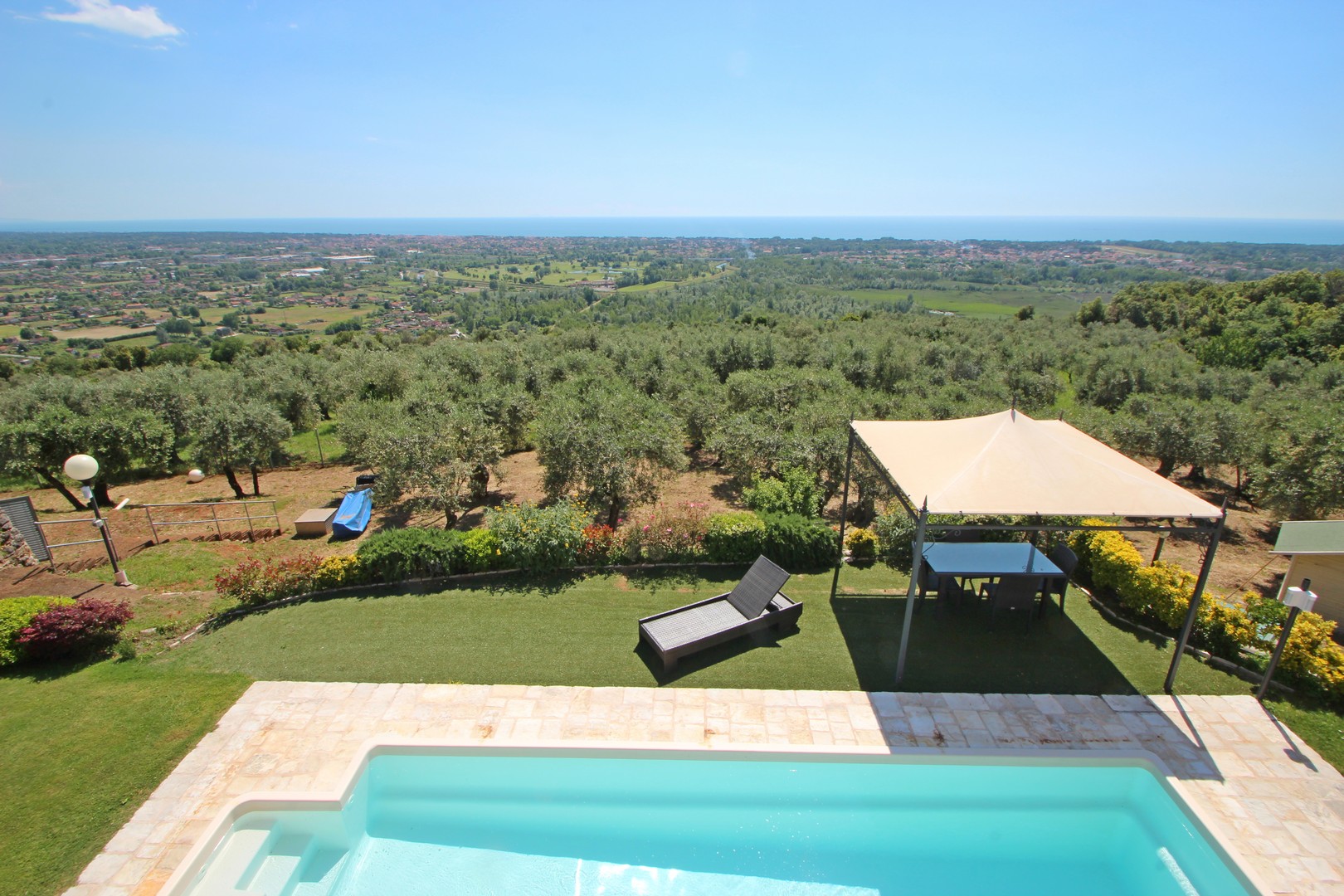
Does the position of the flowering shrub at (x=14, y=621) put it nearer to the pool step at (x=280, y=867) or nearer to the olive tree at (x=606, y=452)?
the pool step at (x=280, y=867)

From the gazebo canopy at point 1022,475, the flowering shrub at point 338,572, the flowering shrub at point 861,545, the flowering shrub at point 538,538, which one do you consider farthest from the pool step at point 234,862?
the flowering shrub at point 861,545

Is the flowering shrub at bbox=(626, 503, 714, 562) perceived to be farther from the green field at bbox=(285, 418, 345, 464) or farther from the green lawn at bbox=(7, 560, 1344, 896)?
the green field at bbox=(285, 418, 345, 464)

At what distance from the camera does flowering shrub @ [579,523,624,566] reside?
12.6 m

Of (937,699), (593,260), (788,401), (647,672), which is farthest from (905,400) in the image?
(593,260)

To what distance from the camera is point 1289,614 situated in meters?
8.20

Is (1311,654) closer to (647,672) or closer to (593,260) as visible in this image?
(647,672)

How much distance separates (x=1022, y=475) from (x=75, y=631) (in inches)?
615

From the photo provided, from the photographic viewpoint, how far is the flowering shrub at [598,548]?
12609mm

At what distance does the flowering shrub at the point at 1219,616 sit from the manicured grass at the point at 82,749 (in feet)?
49.3

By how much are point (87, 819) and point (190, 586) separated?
672 centimetres

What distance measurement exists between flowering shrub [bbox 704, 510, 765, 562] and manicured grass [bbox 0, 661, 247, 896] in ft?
27.7

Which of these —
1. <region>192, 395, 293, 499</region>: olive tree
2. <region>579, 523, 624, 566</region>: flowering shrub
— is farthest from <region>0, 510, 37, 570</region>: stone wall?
<region>579, 523, 624, 566</region>: flowering shrub

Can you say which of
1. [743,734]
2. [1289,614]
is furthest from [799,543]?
[1289,614]

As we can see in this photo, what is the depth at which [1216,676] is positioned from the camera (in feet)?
30.7
